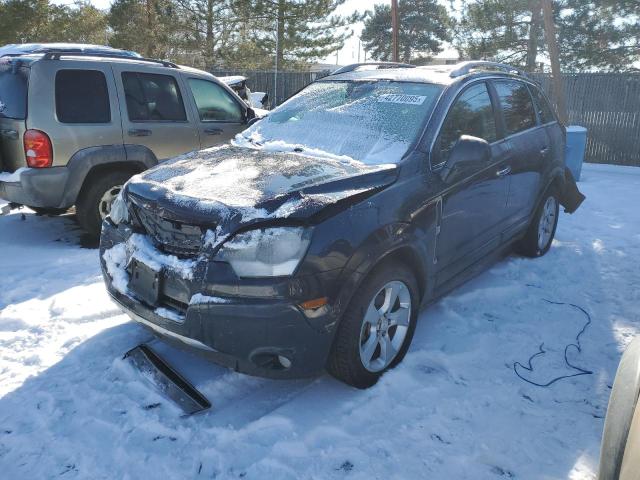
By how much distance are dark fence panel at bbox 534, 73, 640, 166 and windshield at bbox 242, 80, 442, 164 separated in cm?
1070

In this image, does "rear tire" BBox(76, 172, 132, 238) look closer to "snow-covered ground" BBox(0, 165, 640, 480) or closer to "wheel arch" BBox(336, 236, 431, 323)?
"snow-covered ground" BBox(0, 165, 640, 480)

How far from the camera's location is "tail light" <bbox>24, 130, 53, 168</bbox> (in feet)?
16.4

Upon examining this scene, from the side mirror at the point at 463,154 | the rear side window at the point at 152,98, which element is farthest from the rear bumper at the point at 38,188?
the side mirror at the point at 463,154

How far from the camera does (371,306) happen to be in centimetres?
304

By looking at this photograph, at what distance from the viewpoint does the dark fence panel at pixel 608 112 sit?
1242 centimetres

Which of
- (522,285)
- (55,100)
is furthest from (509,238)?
(55,100)

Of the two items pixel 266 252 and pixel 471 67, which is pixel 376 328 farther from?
pixel 471 67

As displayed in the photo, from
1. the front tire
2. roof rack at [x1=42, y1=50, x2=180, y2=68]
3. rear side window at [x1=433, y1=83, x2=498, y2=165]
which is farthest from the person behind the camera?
roof rack at [x1=42, y1=50, x2=180, y2=68]

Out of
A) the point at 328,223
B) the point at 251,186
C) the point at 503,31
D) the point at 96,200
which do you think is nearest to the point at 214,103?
the point at 96,200

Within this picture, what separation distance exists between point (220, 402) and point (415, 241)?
144cm

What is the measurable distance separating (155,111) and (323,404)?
4208 millimetres

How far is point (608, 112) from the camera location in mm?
12711

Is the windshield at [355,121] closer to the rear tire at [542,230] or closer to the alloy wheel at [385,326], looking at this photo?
the alloy wheel at [385,326]

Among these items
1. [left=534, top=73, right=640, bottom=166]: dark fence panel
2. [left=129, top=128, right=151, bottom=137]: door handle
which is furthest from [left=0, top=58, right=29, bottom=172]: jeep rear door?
[left=534, top=73, right=640, bottom=166]: dark fence panel
